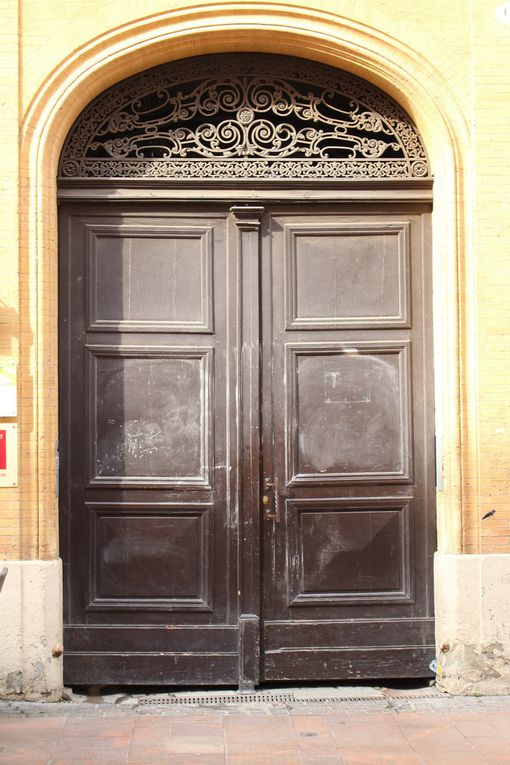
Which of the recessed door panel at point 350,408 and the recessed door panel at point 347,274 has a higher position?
the recessed door panel at point 347,274

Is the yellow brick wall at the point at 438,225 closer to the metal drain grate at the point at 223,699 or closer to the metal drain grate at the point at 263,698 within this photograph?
the metal drain grate at the point at 263,698

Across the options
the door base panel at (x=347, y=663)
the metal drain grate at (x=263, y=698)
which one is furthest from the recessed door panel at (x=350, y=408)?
the metal drain grate at (x=263, y=698)

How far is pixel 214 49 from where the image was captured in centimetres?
627

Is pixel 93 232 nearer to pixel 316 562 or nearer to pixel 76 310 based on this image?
pixel 76 310

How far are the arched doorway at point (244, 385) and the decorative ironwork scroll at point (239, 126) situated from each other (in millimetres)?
17

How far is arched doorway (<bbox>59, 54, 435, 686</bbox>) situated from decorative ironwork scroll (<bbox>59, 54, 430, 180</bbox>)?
0.05 feet

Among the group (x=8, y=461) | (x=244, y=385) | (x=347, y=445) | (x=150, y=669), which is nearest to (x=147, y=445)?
(x=244, y=385)

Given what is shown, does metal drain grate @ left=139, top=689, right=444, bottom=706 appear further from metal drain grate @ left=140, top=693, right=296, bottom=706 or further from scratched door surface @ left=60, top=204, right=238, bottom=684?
scratched door surface @ left=60, top=204, right=238, bottom=684

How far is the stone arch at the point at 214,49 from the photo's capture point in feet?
19.6

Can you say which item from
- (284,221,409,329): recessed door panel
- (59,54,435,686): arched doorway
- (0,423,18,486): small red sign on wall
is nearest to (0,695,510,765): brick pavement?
(59,54,435,686): arched doorway

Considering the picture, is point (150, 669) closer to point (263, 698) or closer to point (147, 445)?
point (263, 698)

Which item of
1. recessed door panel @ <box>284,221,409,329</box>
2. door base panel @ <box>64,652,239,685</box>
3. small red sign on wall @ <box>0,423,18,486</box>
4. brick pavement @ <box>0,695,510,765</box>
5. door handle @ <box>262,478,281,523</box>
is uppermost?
recessed door panel @ <box>284,221,409,329</box>

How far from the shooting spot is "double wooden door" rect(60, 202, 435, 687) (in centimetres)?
620

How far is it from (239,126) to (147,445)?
88.6 inches
